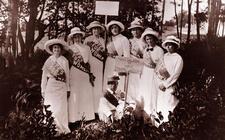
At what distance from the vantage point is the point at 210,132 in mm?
4422

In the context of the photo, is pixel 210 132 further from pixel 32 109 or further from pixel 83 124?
pixel 32 109

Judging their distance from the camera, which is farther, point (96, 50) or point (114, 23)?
point (96, 50)

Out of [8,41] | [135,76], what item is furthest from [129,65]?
[8,41]

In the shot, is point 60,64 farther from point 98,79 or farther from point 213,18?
point 213,18

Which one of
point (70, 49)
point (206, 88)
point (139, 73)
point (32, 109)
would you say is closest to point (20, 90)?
point (32, 109)

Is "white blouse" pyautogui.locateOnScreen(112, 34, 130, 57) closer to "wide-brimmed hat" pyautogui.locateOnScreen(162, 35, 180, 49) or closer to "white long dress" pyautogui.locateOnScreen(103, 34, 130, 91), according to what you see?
"white long dress" pyautogui.locateOnScreen(103, 34, 130, 91)

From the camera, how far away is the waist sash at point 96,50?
466 cm

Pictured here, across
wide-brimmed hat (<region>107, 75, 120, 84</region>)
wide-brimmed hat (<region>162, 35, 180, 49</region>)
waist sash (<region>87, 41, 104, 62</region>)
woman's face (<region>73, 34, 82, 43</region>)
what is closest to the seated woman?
wide-brimmed hat (<region>107, 75, 120, 84</region>)

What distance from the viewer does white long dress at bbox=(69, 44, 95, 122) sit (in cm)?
468

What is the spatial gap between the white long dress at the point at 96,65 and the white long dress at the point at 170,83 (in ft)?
1.73

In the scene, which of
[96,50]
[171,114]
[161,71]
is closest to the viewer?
[171,114]

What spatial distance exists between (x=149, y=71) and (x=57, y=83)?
800 millimetres

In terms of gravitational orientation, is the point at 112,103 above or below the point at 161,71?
below

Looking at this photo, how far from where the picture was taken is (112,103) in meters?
4.64
